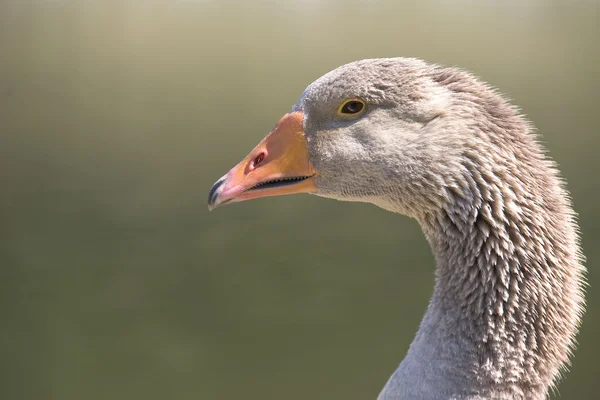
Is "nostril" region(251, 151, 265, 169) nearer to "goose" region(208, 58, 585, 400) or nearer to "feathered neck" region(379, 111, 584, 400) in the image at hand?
"goose" region(208, 58, 585, 400)

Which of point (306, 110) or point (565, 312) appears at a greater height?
point (306, 110)

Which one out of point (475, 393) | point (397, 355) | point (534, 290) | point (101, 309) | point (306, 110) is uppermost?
point (306, 110)

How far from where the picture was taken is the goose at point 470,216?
2.95 m

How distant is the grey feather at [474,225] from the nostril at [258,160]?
1.68 feet

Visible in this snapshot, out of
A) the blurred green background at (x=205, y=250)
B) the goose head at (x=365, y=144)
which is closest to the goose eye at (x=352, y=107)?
the goose head at (x=365, y=144)

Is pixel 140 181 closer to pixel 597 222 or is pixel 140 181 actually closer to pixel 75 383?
pixel 75 383

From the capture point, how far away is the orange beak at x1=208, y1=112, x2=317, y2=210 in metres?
3.44

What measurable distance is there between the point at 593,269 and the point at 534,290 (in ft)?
21.7

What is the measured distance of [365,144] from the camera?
3293 mm

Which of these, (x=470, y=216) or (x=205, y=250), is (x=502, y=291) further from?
(x=205, y=250)

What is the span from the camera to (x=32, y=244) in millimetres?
10438

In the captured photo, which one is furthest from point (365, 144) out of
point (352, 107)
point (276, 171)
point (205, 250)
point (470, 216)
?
point (205, 250)

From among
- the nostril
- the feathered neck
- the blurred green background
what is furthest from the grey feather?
the blurred green background

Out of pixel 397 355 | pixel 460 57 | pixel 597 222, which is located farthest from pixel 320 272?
pixel 460 57
